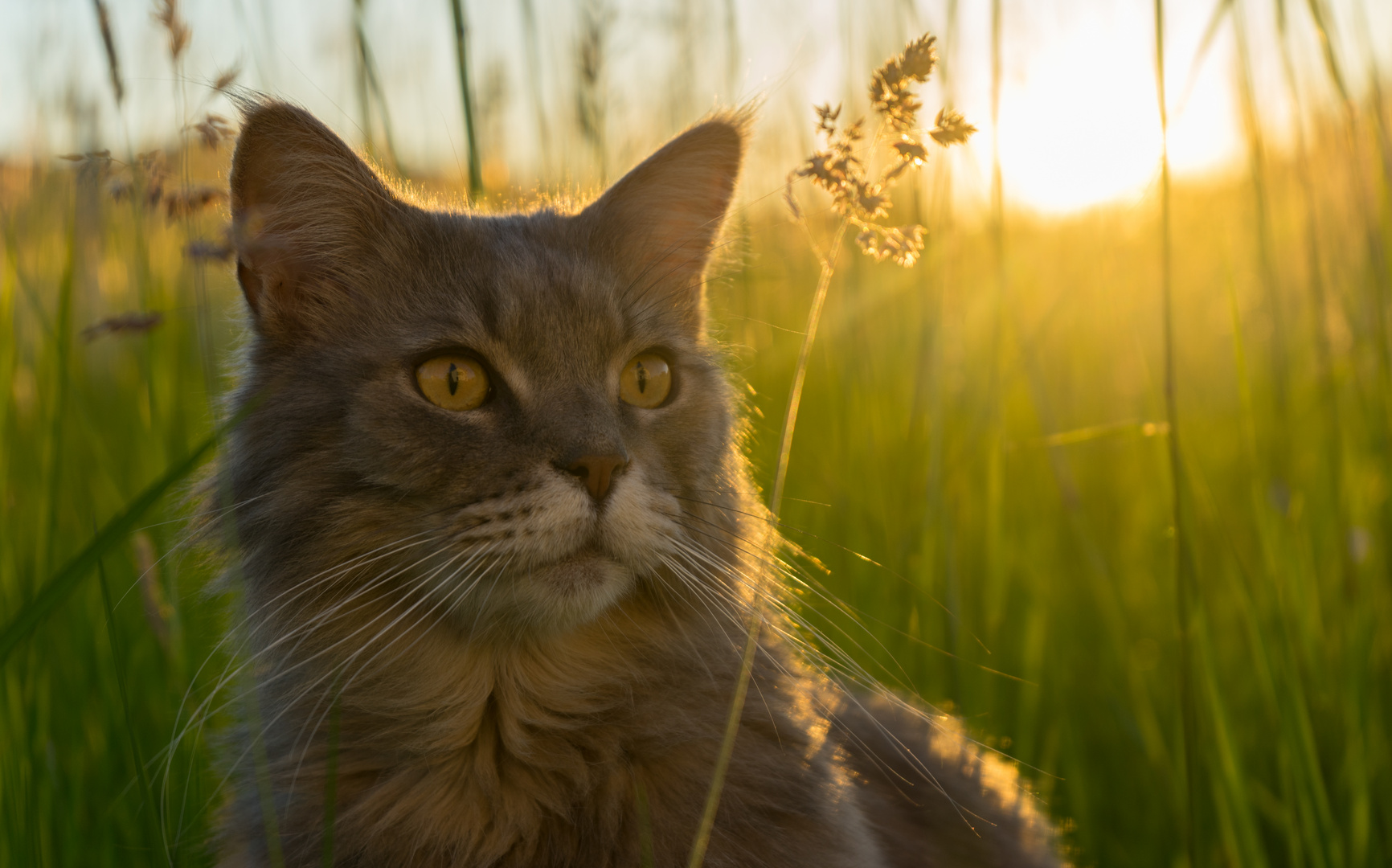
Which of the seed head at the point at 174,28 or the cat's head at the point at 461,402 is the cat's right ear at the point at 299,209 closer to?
the cat's head at the point at 461,402

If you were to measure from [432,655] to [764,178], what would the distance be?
263cm

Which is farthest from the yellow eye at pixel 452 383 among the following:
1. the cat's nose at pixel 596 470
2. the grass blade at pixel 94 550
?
the grass blade at pixel 94 550

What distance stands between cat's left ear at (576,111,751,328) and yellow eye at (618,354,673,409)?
16 cm

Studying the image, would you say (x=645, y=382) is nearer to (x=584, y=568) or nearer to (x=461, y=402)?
(x=461, y=402)

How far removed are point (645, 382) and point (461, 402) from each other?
0.42m

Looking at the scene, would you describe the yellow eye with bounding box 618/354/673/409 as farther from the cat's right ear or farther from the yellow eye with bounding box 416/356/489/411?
the cat's right ear

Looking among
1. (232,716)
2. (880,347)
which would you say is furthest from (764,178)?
(232,716)

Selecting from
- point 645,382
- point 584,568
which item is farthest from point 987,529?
point 584,568

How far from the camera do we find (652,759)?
1546 mm

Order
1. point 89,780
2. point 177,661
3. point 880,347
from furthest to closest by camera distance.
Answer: point 880,347 → point 89,780 → point 177,661

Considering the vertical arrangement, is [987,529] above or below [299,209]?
below

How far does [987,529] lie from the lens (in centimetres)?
273

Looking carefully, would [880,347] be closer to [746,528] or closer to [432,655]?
[746,528]

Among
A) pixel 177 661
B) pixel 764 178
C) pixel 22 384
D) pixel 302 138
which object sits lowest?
pixel 177 661
